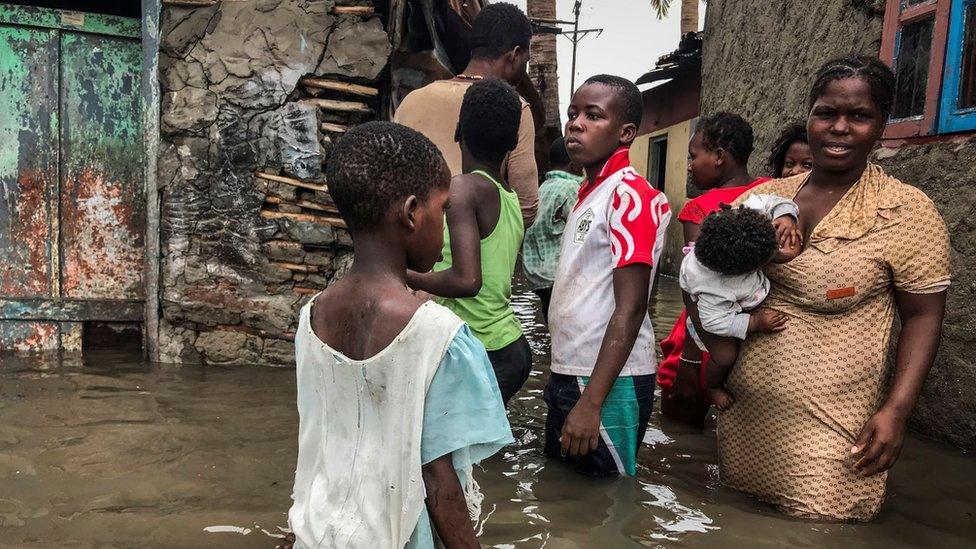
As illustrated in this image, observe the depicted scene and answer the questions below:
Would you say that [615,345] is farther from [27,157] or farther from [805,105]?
[27,157]

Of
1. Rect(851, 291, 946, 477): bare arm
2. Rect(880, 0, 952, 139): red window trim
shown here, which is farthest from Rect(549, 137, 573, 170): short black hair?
Rect(851, 291, 946, 477): bare arm

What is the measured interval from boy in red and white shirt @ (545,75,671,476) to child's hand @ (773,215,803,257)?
36 centimetres

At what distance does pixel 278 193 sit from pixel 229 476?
87.2 inches

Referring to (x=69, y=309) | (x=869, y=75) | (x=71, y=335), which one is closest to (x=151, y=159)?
(x=69, y=309)

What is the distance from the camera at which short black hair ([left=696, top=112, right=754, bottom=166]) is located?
3559mm

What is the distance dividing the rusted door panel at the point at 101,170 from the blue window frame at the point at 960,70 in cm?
456

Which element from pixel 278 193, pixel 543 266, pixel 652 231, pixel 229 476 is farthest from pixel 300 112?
pixel 652 231

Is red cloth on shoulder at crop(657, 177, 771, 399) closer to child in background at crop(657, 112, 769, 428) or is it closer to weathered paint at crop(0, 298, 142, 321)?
child in background at crop(657, 112, 769, 428)

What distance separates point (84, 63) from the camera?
4691 millimetres

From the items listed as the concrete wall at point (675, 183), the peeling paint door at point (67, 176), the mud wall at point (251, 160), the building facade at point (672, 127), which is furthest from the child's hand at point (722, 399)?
the concrete wall at point (675, 183)

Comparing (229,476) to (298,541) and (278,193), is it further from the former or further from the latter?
(278,193)

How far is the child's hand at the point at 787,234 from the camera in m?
2.38

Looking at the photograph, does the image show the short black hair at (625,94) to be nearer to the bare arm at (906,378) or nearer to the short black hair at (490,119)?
the short black hair at (490,119)

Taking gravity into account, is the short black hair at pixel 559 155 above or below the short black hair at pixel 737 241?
above
